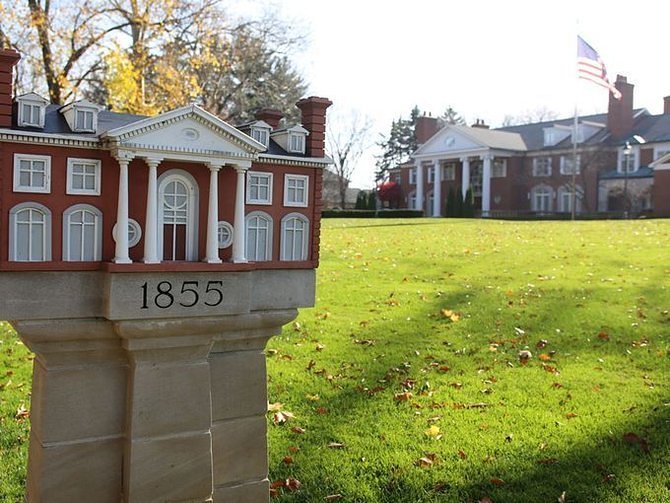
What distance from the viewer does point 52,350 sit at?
9.81 ft

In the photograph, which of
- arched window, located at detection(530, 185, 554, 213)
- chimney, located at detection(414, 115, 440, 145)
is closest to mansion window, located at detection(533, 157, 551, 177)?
arched window, located at detection(530, 185, 554, 213)

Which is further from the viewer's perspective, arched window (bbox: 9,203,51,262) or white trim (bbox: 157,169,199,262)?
white trim (bbox: 157,169,199,262)

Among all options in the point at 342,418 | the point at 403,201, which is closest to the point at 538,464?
the point at 342,418

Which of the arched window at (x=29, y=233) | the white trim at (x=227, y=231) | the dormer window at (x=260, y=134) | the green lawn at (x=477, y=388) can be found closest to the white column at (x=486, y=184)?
the green lawn at (x=477, y=388)

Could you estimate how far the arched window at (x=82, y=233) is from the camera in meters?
2.78

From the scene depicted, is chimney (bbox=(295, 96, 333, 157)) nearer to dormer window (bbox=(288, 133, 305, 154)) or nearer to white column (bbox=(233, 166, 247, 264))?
dormer window (bbox=(288, 133, 305, 154))

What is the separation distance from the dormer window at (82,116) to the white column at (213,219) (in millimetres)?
526

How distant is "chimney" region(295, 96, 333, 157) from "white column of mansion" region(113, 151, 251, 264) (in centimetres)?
46

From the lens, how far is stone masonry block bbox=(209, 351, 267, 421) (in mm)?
3477

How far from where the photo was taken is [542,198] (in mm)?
50406

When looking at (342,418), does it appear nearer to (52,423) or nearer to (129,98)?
(52,423)

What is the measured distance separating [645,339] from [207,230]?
242 inches

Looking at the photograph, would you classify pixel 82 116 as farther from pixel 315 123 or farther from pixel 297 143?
pixel 315 123

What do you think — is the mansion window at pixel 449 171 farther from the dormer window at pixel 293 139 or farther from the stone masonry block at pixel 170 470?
the stone masonry block at pixel 170 470
